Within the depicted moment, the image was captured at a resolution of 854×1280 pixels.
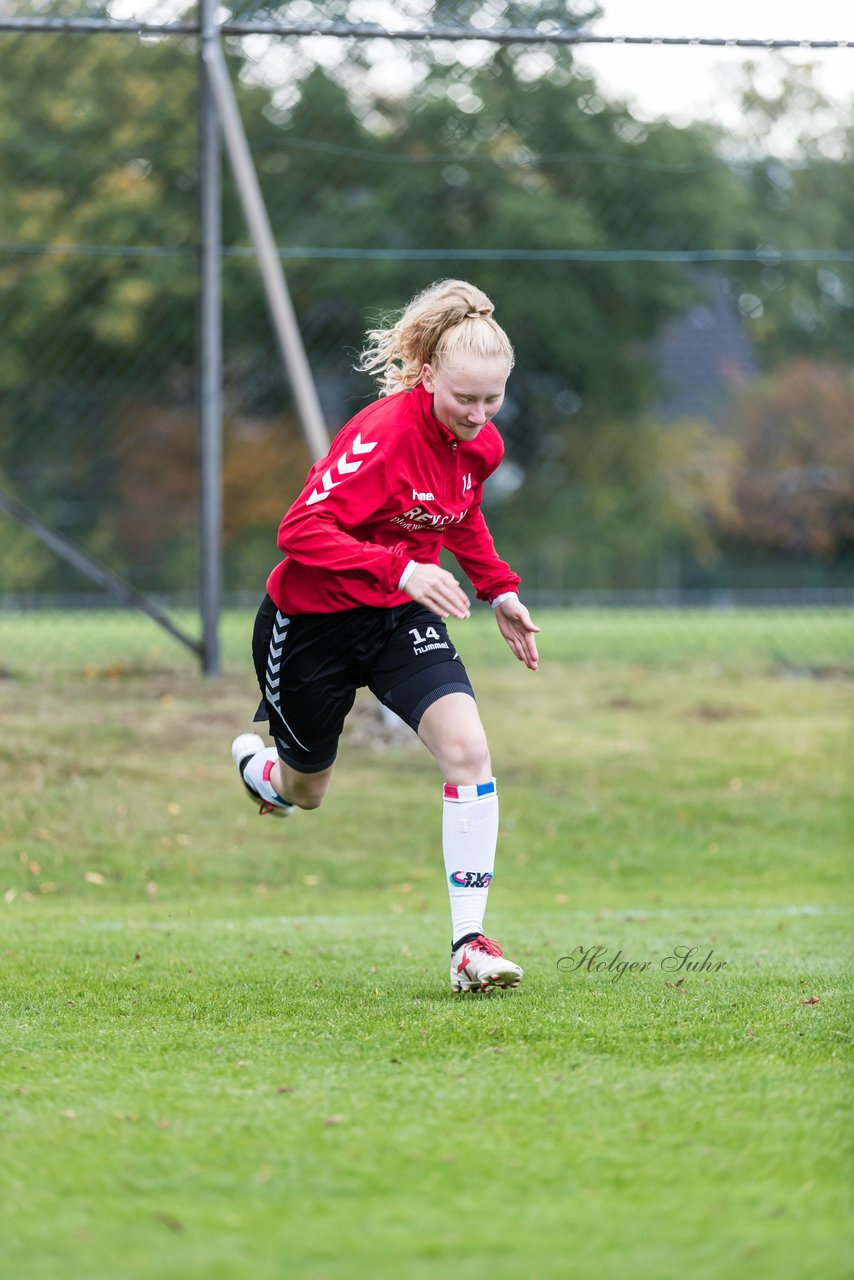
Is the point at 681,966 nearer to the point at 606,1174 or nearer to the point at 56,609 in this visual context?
the point at 606,1174

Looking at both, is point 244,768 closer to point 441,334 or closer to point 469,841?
point 469,841

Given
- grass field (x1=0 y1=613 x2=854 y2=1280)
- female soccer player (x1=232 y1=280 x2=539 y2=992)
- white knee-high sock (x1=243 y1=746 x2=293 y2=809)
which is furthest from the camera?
white knee-high sock (x1=243 y1=746 x2=293 y2=809)

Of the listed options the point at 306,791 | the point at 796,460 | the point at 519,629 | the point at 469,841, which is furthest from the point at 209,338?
the point at 796,460

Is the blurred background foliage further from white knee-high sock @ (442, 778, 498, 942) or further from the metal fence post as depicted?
white knee-high sock @ (442, 778, 498, 942)

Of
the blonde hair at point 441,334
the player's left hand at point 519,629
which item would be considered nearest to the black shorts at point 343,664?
the player's left hand at point 519,629

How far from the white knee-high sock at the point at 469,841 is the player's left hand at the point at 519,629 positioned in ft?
1.87

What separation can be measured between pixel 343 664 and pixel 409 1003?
1090 millimetres

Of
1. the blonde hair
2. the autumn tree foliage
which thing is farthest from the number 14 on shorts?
the autumn tree foliage

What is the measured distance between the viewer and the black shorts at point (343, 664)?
14.8 feet

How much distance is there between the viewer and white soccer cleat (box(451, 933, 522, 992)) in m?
4.20

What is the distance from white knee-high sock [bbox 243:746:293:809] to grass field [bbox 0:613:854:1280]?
0.53 meters

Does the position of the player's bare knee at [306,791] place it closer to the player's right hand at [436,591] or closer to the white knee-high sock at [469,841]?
the white knee-high sock at [469,841]

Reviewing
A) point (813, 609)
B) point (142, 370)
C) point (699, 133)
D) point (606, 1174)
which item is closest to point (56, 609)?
point (142, 370)

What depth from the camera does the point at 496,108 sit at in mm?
13375
